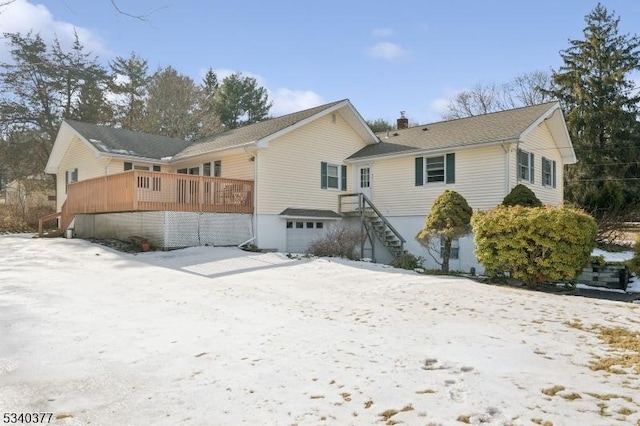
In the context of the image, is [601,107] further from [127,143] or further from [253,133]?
[127,143]

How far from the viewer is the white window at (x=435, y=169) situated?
19.2 metres

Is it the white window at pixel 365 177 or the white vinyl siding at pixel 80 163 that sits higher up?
the white vinyl siding at pixel 80 163

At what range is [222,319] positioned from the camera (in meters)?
7.45

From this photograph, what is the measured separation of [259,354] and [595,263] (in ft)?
44.2

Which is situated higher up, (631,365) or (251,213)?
(251,213)

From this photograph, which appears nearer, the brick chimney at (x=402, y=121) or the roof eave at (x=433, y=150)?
the roof eave at (x=433, y=150)

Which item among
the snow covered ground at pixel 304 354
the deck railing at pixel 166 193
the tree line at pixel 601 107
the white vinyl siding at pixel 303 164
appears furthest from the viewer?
the tree line at pixel 601 107

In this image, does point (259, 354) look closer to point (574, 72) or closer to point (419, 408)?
point (419, 408)

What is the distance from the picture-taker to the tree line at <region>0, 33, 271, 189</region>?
3647 centimetres

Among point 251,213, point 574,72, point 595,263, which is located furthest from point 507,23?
point 574,72

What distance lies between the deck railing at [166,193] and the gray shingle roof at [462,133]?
6645 millimetres

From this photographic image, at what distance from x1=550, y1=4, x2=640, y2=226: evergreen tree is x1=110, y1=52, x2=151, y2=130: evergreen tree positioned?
34529mm

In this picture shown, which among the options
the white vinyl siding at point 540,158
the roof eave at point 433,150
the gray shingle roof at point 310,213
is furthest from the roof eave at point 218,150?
the white vinyl siding at point 540,158

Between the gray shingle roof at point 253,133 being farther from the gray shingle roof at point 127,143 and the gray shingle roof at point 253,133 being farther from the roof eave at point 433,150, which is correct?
the roof eave at point 433,150
